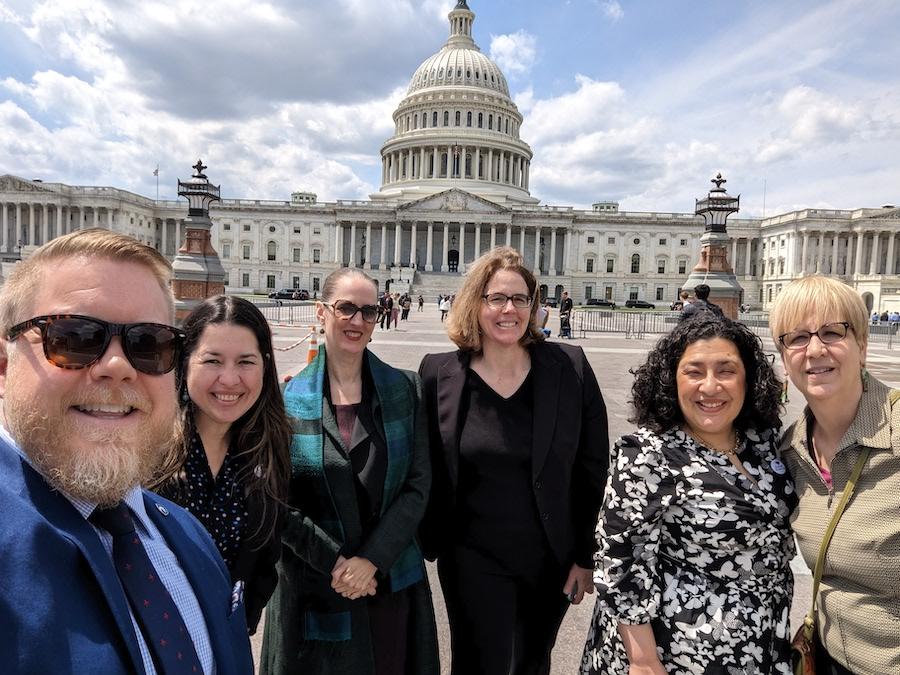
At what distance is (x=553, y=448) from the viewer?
10.5ft

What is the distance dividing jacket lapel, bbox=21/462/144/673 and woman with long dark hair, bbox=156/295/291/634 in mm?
1274

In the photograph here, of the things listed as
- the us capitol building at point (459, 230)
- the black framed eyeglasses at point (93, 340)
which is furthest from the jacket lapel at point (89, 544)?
the us capitol building at point (459, 230)

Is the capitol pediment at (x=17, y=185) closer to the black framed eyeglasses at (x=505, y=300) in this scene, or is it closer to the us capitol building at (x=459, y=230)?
the us capitol building at (x=459, y=230)

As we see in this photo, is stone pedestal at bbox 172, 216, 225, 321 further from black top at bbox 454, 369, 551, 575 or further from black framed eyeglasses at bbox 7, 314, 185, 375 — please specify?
black framed eyeglasses at bbox 7, 314, 185, 375

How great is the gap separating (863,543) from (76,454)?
9.24ft

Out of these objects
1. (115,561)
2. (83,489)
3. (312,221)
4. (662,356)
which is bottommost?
(115,561)

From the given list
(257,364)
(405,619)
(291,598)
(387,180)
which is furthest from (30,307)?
(387,180)

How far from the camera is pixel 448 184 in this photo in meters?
86.5

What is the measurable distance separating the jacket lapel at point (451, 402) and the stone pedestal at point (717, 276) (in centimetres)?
1724

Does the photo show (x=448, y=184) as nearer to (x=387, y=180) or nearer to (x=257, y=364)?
(x=387, y=180)

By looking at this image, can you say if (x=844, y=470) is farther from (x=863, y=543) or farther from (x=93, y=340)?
(x=93, y=340)

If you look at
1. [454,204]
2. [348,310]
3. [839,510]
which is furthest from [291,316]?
[454,204]

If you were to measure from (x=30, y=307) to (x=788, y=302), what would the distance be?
303cm

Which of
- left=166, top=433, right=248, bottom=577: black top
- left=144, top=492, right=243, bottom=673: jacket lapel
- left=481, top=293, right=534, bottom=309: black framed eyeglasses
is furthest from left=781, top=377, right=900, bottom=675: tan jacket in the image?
left=166, top=433, right=248, bottom=577: black top
